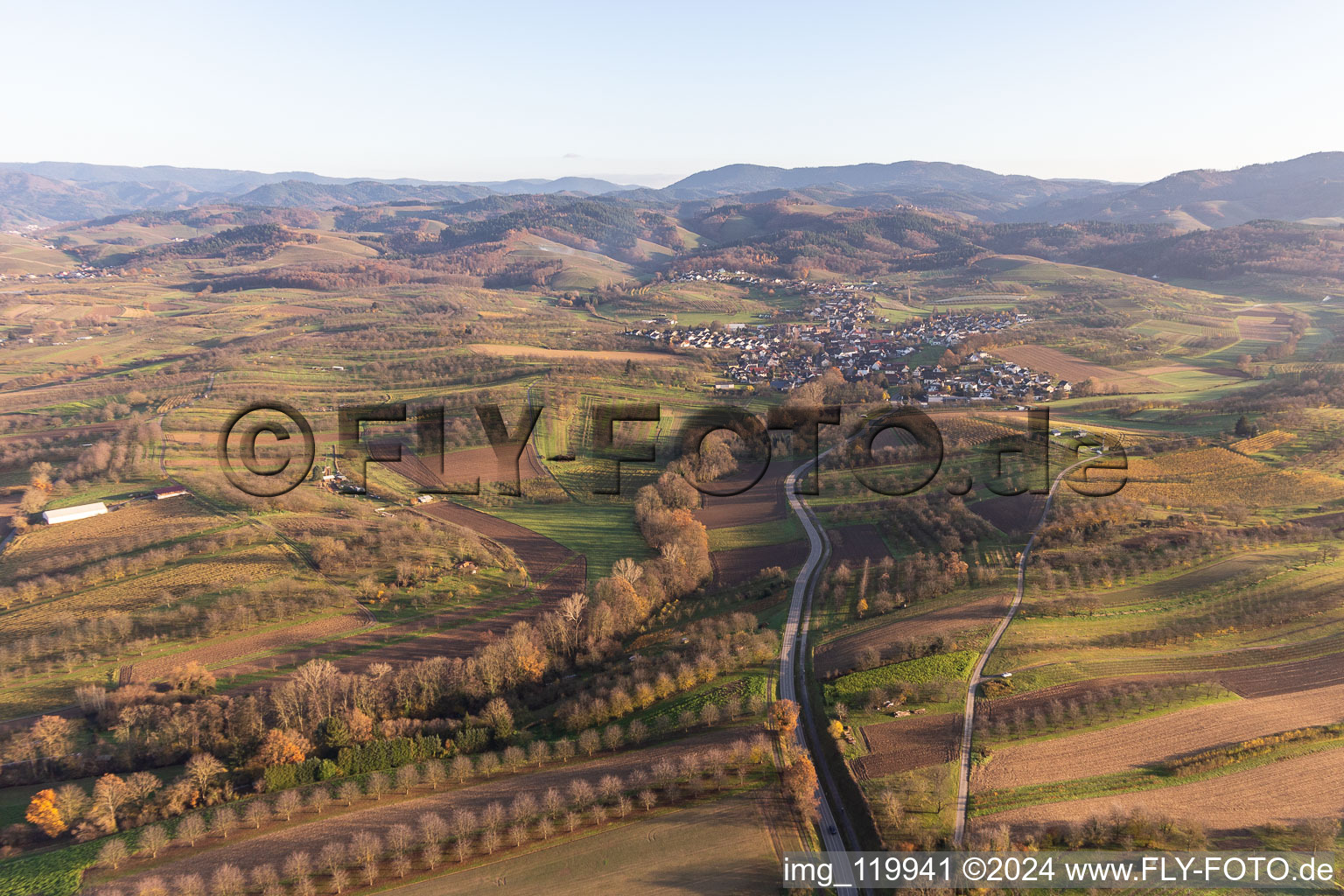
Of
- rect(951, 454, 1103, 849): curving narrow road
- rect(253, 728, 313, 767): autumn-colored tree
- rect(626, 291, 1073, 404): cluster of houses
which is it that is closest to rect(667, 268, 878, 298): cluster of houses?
rect(626, 291, 1073, 404): cluster of houses

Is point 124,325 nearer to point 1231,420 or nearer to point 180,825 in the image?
point 180,825

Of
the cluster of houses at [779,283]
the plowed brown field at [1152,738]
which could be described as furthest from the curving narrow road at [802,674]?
the cluster of houses at [779,283]

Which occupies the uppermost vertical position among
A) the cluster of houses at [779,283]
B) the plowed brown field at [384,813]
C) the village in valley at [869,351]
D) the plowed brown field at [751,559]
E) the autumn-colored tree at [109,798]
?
the cluster of houses at [779,283]

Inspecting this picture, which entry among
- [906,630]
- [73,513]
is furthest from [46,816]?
[906,630]

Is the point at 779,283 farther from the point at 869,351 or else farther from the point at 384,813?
the point at 384,813

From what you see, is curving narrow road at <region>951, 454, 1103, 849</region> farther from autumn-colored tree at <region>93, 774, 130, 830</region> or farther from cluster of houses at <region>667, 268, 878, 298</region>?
cluster of houses at <region>667, 268, 878, 298</region>

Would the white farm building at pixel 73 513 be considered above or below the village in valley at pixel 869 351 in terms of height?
below

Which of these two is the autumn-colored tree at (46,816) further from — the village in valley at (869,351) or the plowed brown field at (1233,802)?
the village in valley at (869,351)

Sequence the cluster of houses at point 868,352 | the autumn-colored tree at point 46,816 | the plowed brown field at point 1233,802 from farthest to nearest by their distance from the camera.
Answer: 1. the cluster of houses at point 868,352
2. the autumn-colored tree at point 46,816
3. the plowed brown field at point 1233,802
